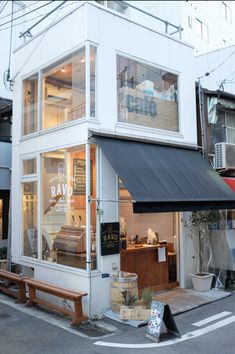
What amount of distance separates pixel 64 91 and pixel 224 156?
490 centimetres

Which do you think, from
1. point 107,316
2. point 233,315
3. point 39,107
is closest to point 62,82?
point 39,107

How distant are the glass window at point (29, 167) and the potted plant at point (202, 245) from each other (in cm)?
452

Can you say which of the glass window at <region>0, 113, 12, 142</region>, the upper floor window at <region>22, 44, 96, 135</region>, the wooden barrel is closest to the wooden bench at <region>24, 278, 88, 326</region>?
the wooden barrel

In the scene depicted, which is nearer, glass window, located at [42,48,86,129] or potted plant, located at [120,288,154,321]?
potted plant, located at [120,288,154,321]

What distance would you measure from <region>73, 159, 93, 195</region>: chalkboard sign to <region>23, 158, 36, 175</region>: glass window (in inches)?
73.0

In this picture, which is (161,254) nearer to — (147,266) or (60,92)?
(147,266)

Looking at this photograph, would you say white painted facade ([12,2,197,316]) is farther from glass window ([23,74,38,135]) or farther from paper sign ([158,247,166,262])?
paper sign ([158,247,166,262])

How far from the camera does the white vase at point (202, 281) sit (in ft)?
30.8

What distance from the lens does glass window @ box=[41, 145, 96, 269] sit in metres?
7.95

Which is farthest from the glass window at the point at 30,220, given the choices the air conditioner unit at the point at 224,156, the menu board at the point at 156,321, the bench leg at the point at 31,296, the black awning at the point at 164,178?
the air conditioner unit at the point at 224,156

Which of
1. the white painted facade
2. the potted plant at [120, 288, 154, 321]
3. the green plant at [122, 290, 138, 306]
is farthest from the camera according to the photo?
the white painted facade

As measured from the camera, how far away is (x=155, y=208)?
711 cm

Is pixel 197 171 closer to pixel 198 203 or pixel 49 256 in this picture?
pixel 198 203

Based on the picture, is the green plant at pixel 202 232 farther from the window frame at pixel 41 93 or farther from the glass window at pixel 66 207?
the window frame at pixel 41 93
